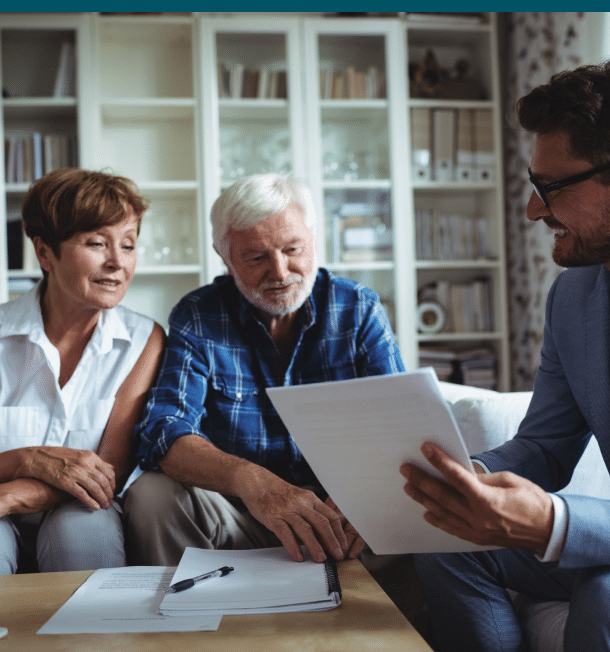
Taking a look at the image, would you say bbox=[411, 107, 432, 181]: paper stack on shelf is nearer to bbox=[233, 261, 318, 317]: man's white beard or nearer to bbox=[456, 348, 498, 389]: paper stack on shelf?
bbox=[456, 348, 498, 389]: paper stack on shelf

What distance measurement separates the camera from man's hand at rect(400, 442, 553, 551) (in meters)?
0.74

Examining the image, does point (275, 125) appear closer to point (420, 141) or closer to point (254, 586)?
point (420, 141)

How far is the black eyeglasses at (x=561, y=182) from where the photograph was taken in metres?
0.95

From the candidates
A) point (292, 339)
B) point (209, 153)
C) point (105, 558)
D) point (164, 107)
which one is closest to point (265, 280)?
point (292, 339)

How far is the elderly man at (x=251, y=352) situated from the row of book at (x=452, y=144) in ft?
6.10

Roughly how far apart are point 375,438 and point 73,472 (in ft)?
2.30

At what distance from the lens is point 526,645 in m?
1.02

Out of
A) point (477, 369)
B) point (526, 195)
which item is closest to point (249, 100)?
point (526, 195)

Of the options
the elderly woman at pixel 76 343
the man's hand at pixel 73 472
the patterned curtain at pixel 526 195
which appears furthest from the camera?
the patterned curtain at pixel 526 195

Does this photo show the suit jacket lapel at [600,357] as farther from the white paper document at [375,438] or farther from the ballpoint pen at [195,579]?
the ballpoint pen at [195,579]

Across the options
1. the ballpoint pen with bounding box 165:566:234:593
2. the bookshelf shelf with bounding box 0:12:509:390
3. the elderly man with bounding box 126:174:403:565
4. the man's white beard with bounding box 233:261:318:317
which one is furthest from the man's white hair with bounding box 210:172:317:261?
the bookshelf shelf with bounding box 0:12:509:390

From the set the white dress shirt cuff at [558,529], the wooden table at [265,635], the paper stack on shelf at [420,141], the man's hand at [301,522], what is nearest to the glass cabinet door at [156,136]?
the paper stack on shelf at [420,141]

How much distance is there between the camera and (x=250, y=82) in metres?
3.11

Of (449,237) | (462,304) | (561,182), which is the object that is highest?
(449,237)
